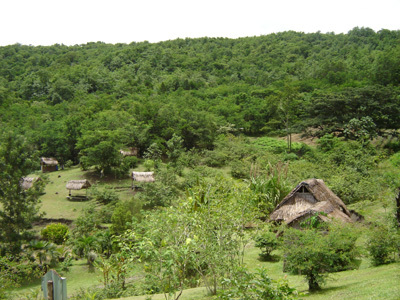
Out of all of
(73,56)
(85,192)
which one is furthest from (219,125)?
(73,56)

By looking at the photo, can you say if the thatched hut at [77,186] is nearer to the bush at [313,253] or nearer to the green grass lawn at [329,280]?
the green grass lawn at [329,280]

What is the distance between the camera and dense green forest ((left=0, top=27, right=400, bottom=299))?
786 centimetres

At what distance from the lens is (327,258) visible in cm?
774

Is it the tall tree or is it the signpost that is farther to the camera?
the tall tree

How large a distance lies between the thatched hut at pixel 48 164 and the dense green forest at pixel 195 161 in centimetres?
184

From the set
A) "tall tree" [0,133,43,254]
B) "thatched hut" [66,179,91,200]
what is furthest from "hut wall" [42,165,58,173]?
"tall tree" [0,133,43,254]

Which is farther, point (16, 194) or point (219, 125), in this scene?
point (219, 125)

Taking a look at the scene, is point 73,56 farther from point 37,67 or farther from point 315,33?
point 315,33

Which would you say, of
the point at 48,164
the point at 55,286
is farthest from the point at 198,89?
the point at 55,286

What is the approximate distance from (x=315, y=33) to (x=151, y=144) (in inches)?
2673

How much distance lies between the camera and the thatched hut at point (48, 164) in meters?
30.8

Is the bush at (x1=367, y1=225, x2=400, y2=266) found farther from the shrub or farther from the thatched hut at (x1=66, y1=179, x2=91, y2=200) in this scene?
the shrub

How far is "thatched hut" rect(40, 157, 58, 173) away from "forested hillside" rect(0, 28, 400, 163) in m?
2.04

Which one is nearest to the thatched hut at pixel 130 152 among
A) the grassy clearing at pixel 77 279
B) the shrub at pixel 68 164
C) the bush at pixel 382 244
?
the shrub at pixel 68 164
